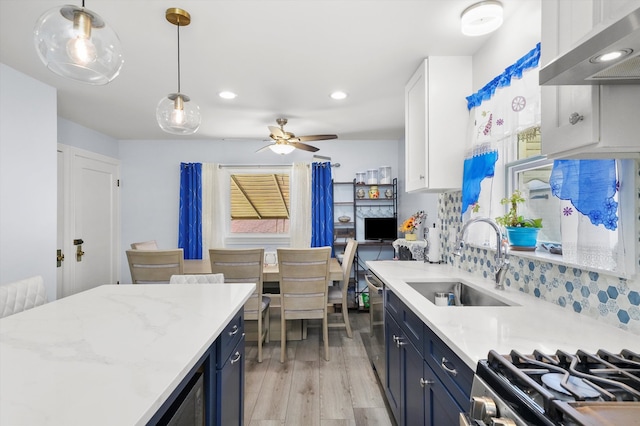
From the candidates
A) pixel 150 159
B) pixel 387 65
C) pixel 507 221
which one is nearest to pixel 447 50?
pixel 387 65

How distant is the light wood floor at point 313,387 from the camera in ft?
6.88

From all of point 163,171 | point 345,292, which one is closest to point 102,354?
point 345,292

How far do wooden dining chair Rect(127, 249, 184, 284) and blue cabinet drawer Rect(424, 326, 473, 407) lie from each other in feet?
7.57

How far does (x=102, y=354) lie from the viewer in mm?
930

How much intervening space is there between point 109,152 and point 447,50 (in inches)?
181

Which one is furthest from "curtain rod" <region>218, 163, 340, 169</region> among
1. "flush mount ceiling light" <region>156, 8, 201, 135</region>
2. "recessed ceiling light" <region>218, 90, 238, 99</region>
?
"flush mount ceiling light" <region>156, 8, 201, 135</region>

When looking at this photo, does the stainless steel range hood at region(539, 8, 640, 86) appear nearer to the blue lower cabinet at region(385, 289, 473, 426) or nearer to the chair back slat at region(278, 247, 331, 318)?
the blue lower cabinet at region(385, 289, 473, 426)

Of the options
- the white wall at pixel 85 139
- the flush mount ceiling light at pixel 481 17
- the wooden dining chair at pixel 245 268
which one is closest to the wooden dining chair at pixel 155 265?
the wooden dining chair at pixel 245 268

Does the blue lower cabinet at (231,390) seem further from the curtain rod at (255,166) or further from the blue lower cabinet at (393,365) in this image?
the curtain rod at (255,166)

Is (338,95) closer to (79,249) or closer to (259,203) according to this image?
(259,203)

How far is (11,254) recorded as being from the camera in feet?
7.87

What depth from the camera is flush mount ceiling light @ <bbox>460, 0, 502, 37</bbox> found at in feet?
5.44

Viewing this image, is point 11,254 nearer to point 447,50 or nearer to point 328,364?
point 328,364

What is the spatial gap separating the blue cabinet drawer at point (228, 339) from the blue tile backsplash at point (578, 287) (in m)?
1.47
